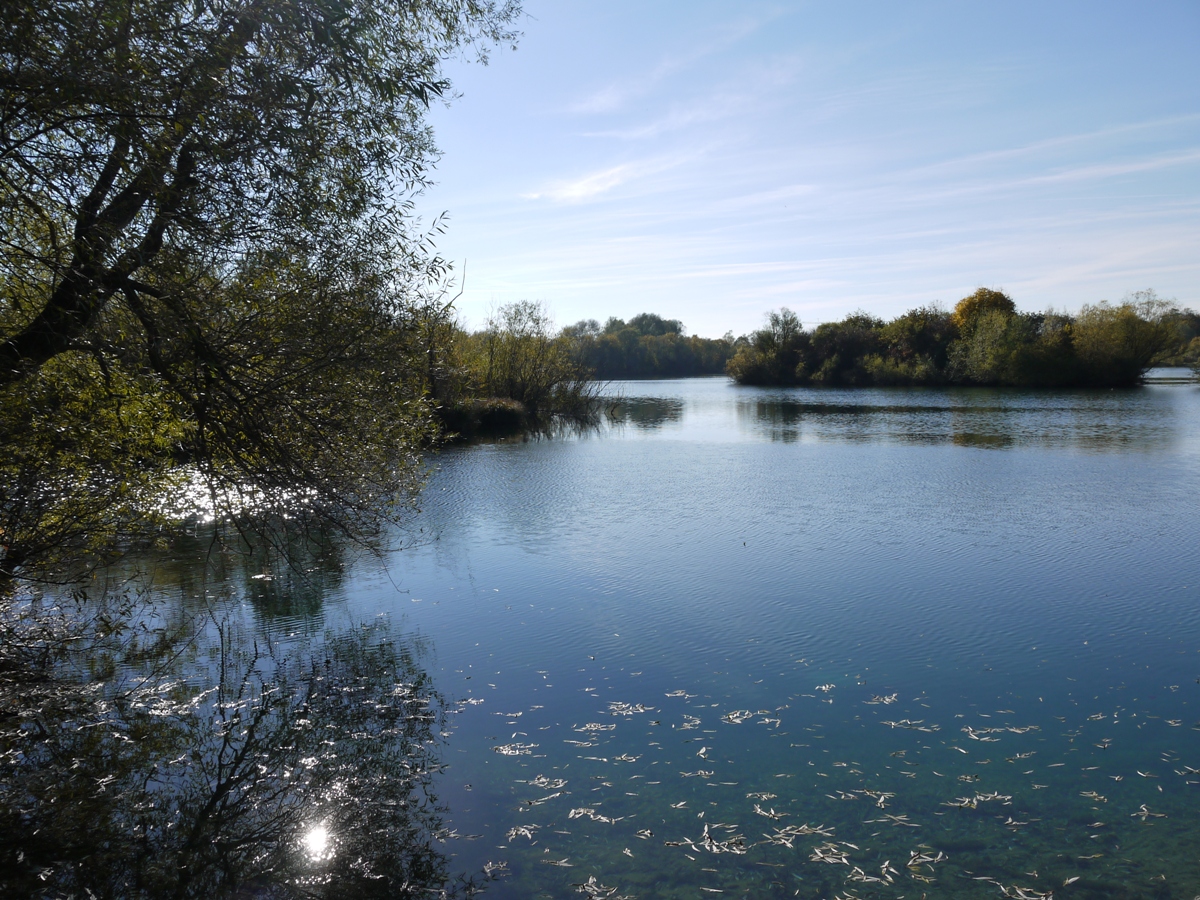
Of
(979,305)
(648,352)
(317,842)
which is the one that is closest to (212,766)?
(317,842)

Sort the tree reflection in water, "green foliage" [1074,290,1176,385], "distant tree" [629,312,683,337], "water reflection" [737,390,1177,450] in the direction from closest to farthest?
the tree reflection in water → "water reflection" [737,390,1177,450] → "green foliage" [1074,290,1176,385] → "distant tree" [629,312,683,337]

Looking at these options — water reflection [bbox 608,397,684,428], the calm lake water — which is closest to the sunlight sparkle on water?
the calm lake water

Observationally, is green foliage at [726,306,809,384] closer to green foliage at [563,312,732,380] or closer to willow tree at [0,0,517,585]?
green foliage at [563,312,732,380]

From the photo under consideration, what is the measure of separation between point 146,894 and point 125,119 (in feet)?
14.8

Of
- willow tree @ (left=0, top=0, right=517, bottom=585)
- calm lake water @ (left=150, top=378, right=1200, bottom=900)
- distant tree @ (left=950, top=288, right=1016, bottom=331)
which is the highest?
distant tree @ (left=950, top=288, right=1016, bottom=331)

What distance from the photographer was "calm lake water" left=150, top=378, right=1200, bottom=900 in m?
4.91

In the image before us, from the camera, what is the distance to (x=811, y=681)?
25.0 ft

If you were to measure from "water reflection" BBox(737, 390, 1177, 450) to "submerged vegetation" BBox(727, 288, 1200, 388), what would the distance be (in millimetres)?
8026

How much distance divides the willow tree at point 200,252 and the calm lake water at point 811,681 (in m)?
2.74

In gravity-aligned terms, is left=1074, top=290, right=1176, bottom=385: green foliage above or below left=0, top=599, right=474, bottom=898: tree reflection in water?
above

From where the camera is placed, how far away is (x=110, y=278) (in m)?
5.23

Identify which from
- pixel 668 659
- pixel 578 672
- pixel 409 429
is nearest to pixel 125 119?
pixel 409 429

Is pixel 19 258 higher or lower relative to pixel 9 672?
higher

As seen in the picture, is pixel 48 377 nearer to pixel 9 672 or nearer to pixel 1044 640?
pixel 9 672
